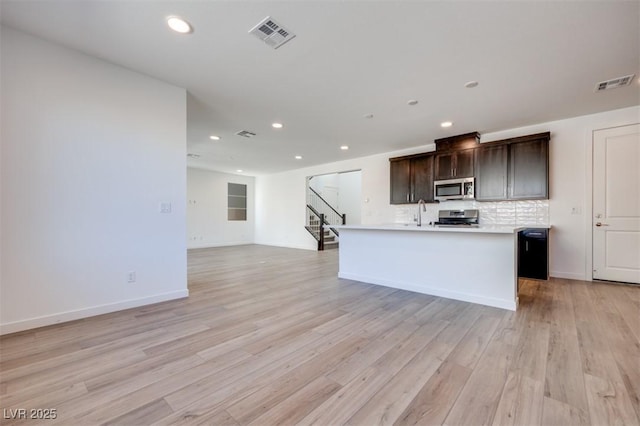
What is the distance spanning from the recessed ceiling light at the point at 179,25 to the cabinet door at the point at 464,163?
4.96 m

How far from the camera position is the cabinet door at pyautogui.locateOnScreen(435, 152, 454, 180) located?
5.43 m

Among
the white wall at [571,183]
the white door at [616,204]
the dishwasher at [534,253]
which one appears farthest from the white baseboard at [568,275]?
the dishwasher at [534,253]

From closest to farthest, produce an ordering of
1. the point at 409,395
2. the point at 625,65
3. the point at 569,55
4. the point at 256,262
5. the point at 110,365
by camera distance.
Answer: the point at 409,395
the point at 110,365
the point at 569,55
the point at 625,65
the point at 256,262

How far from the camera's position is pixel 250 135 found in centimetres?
546

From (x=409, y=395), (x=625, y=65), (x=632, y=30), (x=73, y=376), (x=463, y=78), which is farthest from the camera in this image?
(x=463, y=78)

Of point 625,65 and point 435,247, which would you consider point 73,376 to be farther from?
point 625,65

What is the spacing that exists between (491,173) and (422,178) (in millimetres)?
1289

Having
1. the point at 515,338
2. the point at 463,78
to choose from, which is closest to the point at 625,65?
the point at 463,78

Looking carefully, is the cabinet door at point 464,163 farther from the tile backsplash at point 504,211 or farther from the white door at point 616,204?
the white door at point 616,204

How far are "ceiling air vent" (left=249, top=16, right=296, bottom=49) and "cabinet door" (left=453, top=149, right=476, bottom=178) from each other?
424 cm

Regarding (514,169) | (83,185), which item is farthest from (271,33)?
(514,169)

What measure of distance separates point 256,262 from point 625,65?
→ 6.48m

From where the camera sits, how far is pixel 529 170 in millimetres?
4625

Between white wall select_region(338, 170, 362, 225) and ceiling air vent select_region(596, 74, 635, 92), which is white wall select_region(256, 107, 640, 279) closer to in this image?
ceiling air vent select_region(596, 74, 635, 92)
